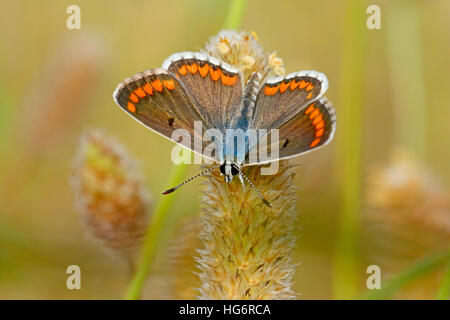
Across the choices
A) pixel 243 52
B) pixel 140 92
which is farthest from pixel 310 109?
pixel 140 92

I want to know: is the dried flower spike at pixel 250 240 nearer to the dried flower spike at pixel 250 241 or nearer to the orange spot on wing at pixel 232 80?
the dried flower spike at pixel 250 241

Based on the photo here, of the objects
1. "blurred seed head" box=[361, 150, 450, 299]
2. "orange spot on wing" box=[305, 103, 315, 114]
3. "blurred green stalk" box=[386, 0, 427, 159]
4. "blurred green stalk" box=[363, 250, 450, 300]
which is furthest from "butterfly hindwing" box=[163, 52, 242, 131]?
"blurred green stalk" box=[386, 0, 427, 159]

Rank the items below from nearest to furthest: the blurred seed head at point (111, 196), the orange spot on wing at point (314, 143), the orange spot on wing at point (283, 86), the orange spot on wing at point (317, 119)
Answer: the orange spot on wing at point (314, 143) → the orange spot on wing at point (317, 119) → the orange spot on wing at point (283, 86) → the blurred seed head at point (111, 196)

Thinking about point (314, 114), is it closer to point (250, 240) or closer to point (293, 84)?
point (293, 84)

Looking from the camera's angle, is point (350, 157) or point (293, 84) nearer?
point (293, 84)

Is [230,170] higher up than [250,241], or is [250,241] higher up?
[230,170]

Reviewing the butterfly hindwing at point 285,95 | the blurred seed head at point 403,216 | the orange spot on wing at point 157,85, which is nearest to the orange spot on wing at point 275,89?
the butterfly hindwing at point 285,95
